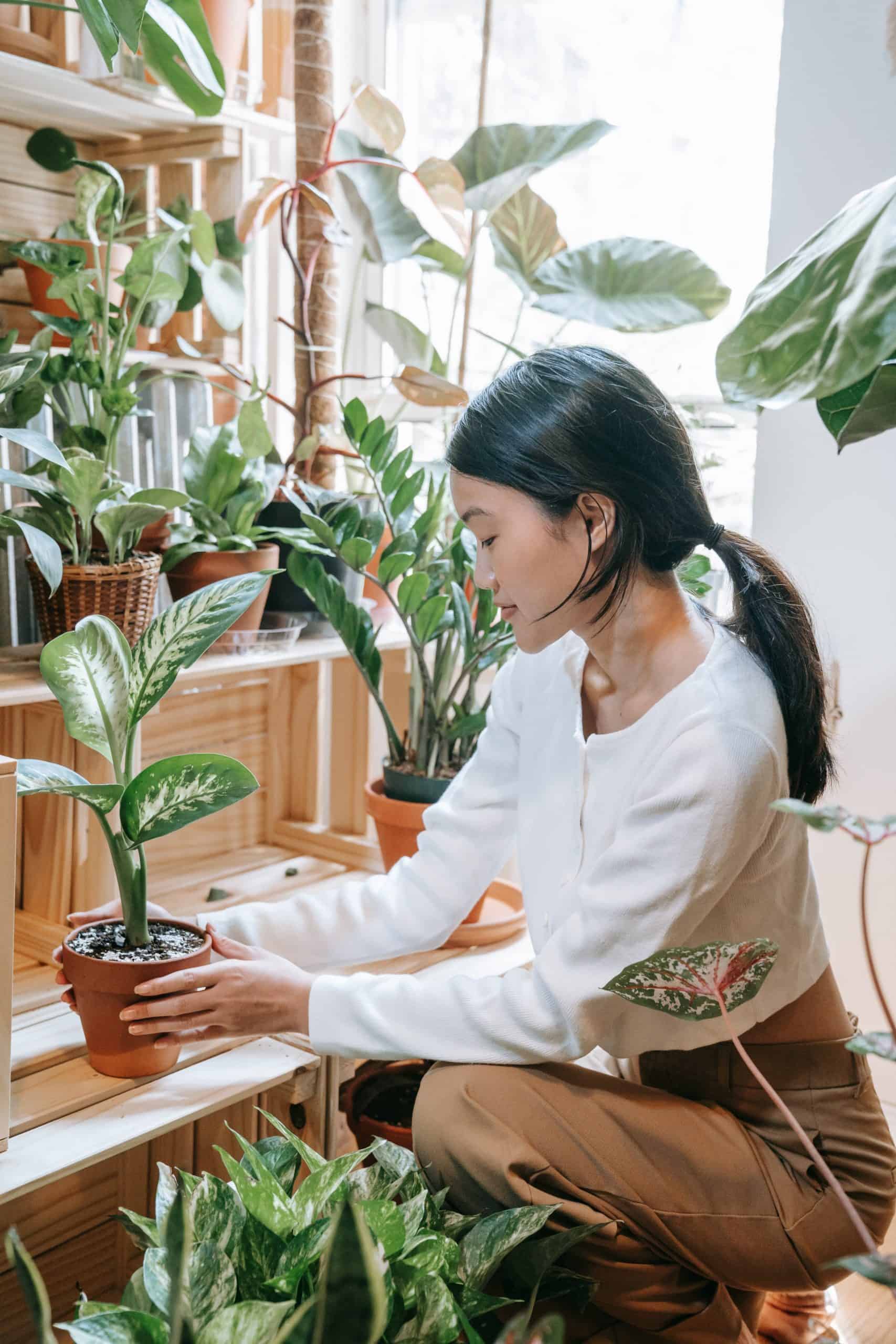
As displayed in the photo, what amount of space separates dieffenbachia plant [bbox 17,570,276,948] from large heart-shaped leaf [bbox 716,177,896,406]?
23.0 inches

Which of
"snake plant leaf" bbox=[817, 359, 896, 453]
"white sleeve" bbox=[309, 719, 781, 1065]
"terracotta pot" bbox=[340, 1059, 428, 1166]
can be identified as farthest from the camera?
"terracotta pot" bbox=[340, 1059, 428, 1166]

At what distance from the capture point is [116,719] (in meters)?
1.15

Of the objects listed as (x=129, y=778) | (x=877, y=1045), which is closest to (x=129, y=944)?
(x=129, y=778)

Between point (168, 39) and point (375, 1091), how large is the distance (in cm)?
117

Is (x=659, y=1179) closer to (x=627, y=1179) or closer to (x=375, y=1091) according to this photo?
(x=627, y=1179)

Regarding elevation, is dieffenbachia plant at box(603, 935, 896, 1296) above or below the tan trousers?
above

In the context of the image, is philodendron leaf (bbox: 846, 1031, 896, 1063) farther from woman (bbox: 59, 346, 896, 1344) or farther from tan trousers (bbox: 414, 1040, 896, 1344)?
tan trousers (bbox: 414, 1040, 896, 1344)

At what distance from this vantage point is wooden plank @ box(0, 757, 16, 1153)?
3.40ft

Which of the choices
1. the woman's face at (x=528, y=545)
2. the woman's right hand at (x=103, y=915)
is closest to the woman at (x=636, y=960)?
the woman's face at (x=528, y=545)

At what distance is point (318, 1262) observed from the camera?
883 millimetres

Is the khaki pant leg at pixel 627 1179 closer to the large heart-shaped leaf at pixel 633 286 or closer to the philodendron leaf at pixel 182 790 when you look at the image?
the philodendron leaf at pixel 182 790

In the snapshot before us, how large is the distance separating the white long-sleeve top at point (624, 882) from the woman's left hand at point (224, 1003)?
1.1 inches

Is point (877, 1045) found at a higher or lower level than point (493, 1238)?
higher

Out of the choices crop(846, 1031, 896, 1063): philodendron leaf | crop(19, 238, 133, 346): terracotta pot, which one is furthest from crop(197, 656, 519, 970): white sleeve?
crop(846, 1031, 896, 1063): philodendron leaf
